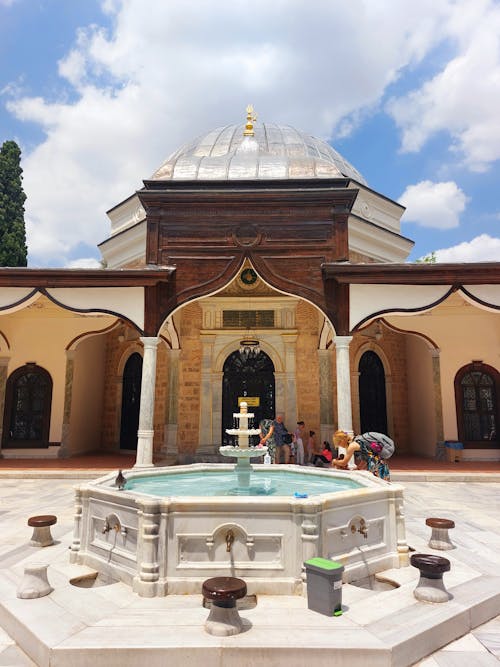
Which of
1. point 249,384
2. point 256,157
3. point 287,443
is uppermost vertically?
point 256,157

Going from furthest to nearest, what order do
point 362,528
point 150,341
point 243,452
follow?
point 150,341 → point 243,452 → point 362,528

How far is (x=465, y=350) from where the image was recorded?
11.2 metres

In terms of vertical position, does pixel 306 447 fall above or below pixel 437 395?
below

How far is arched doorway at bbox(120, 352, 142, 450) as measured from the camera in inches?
483

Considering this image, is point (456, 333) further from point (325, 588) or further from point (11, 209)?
point (11, 209)

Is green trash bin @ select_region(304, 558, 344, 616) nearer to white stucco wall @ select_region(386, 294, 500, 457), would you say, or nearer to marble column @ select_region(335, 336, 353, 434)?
marble column @ select_region(335, 336, 353, 434)

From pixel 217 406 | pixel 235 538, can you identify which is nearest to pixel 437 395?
pixel 217 406

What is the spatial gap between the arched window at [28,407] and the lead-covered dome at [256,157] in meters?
6.10

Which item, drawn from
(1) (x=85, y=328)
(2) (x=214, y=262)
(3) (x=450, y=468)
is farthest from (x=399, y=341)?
(1) (x=85, y=328)

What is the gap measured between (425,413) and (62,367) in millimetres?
9680

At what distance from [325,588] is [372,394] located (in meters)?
9.56

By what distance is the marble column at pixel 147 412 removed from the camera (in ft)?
27.6

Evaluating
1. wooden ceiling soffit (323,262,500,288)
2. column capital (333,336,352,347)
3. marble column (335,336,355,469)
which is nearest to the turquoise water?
marble column (335,336,355,469)

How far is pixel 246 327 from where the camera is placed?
1135cm
